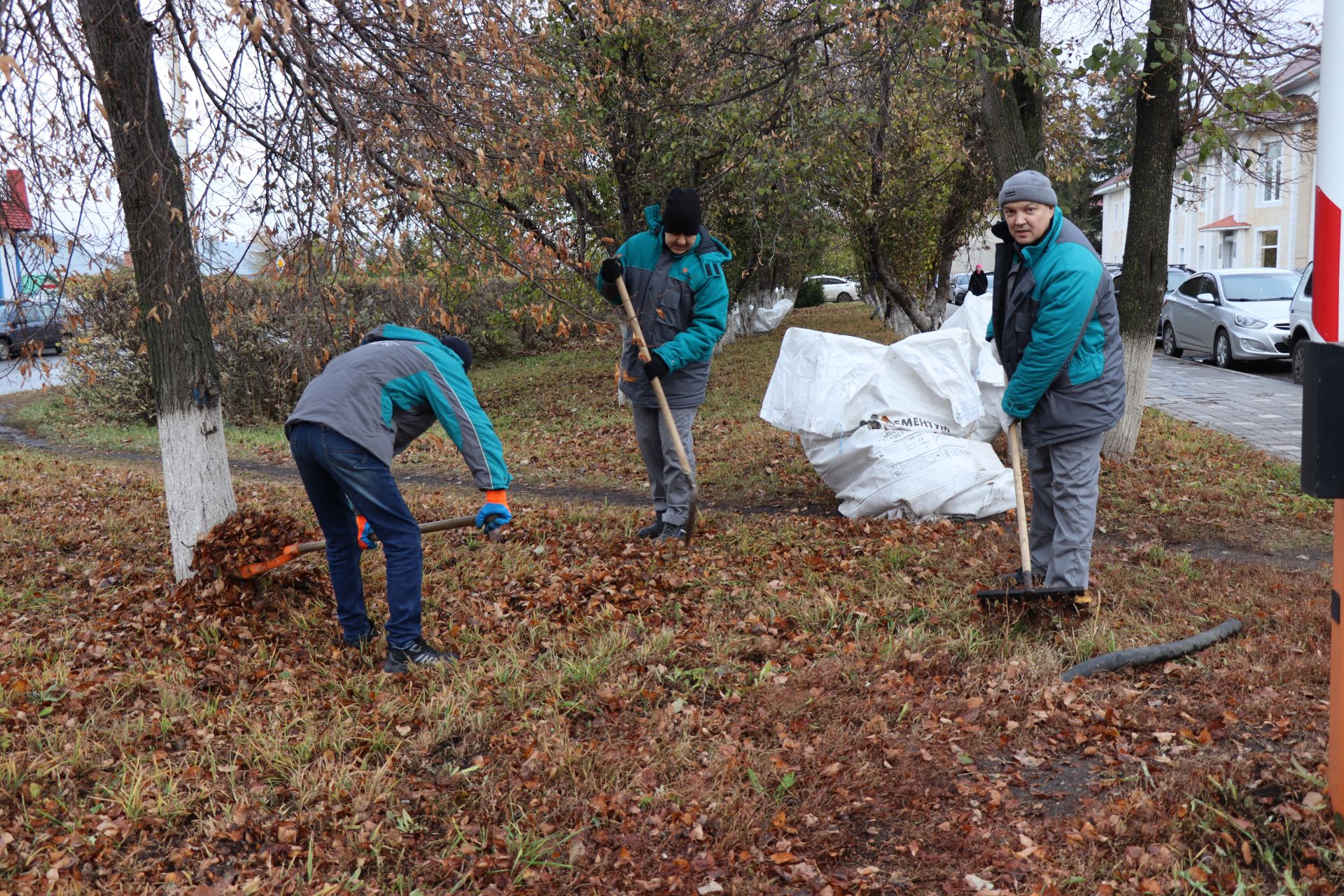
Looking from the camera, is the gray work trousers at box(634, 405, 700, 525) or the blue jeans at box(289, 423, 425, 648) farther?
the gray work trousers at box(634, 405, 700, 525)

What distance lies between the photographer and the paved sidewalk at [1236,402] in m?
9.19

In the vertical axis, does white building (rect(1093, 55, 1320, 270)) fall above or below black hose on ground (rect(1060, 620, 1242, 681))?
above

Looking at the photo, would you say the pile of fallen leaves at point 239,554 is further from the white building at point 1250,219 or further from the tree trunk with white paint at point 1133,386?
the white building at point 1250,219

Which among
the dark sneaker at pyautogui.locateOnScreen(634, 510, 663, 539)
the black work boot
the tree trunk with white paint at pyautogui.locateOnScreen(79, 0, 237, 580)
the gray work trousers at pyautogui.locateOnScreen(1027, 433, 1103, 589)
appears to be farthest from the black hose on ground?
the tree trunk with white paint at pyautogui.locateOnScreen(79, 0, 237, 580)

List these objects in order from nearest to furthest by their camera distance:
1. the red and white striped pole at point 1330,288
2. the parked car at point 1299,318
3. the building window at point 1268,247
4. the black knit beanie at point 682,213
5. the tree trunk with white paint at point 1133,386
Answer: the red and white striped pole at point 1330,288 → the black knit beanie at point 682,213 → the tree trunk with white paint at point 1133,386 → the parked car at point 1299,318 → the building window at point 1268,247

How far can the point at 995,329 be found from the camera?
4727mm

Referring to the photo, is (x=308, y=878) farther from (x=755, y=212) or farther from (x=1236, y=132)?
(x=755, y=212)

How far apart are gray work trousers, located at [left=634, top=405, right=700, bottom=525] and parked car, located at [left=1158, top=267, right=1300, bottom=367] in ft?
39.4

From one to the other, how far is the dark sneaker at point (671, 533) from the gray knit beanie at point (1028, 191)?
101 inches

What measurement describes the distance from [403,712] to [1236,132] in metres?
6.82

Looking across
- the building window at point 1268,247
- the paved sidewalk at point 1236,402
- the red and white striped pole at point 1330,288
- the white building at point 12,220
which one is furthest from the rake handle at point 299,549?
the building window at point 1268,247

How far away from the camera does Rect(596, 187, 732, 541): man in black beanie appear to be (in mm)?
5531

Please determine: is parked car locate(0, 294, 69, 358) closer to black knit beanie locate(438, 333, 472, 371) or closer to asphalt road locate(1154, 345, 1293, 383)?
black knit beanie locate(438, 333, 472, 371)

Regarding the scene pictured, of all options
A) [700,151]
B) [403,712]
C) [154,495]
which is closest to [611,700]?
[403,712]
